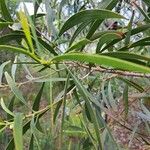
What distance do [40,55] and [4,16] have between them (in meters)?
0.12

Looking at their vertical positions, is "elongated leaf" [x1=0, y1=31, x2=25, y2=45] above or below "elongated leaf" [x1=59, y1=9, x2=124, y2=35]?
below

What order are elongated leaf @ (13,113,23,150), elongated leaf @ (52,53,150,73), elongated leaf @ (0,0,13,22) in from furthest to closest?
elongated leaf @ (0,0,13,22) → elongated leaf @ (13,113,23,150) → elongated leaf @ (52,53,150,73)

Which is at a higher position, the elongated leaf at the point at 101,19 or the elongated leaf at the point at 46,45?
the elongated leaf at the point at 101,19

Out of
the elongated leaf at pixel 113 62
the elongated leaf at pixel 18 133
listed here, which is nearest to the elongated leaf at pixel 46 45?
the elongated leaf at pixel 18 133

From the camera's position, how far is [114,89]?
5.10 feet

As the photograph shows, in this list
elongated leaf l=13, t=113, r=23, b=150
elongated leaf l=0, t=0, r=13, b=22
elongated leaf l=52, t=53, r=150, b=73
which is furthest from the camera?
elongated leaf l=0, t=0, r=13, b=22

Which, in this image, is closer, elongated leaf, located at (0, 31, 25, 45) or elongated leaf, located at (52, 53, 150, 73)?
elongated leaf, located at (52, 53, 150, 73)

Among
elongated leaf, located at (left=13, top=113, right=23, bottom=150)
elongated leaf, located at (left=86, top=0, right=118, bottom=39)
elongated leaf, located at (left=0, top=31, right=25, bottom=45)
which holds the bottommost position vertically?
elongated leaf, located at (left=13, top=113, right=23, bottom=150)

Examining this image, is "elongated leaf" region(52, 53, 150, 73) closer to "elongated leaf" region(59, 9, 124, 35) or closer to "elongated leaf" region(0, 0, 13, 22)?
"elongated leaf" region(59, 9, 124, 35)

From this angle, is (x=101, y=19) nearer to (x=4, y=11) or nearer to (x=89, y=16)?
→ (x=89, y=16)

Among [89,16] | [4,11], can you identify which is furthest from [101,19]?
[4,11]

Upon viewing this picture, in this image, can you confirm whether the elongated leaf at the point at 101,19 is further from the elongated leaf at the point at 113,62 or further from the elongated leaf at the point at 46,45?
the elongated leaf at the point at 113,62

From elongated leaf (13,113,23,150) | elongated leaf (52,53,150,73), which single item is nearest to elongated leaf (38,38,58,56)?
elongated leaf (13,113,23,150)

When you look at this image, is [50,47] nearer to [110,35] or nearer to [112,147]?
[110,35]
